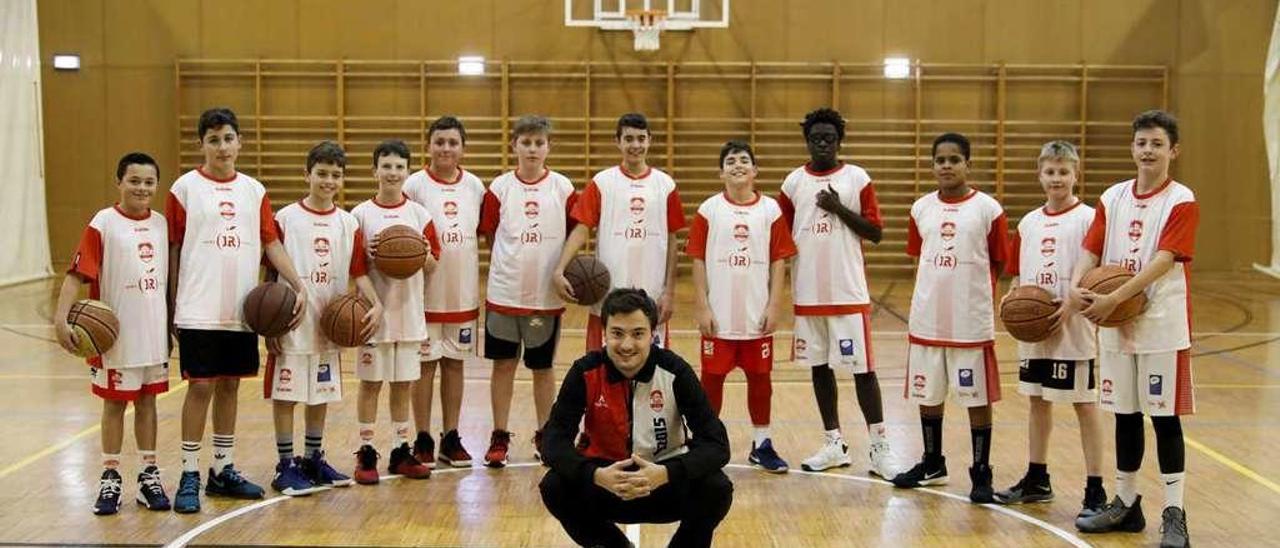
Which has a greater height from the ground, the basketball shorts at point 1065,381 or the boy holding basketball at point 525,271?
the boy holding basketball at point 525,271

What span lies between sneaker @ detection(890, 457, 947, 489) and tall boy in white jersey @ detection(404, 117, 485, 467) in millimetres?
2196

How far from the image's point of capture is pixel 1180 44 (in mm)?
16734

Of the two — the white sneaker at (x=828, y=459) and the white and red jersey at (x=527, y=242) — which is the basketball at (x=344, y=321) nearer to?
the white and red jersey at (x=527, y=242)

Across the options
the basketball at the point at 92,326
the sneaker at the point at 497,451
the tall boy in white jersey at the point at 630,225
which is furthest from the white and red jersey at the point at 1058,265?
the basketball at the point at 92,326

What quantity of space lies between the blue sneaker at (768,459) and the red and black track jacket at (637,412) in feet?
6.57

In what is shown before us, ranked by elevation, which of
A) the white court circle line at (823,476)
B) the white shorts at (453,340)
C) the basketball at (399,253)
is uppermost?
the basketball at (399,253)

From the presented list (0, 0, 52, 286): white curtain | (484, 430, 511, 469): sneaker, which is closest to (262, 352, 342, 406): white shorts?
(484, 430, 511, 469): sneaker

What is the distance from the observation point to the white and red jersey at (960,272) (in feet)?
19.4

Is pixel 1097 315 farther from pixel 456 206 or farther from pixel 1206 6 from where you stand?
pixel 1206 6

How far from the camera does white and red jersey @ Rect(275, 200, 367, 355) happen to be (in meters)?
5.89

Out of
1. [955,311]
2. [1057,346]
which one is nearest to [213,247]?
[955,311]

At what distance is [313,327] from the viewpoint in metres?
5.91

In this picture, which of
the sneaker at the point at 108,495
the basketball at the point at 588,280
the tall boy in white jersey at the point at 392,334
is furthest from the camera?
the basketball at the point at 588,280

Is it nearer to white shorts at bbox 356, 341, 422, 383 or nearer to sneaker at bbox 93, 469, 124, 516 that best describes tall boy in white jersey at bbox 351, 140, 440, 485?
white shorts at bbox 356, 341, 422, 383
